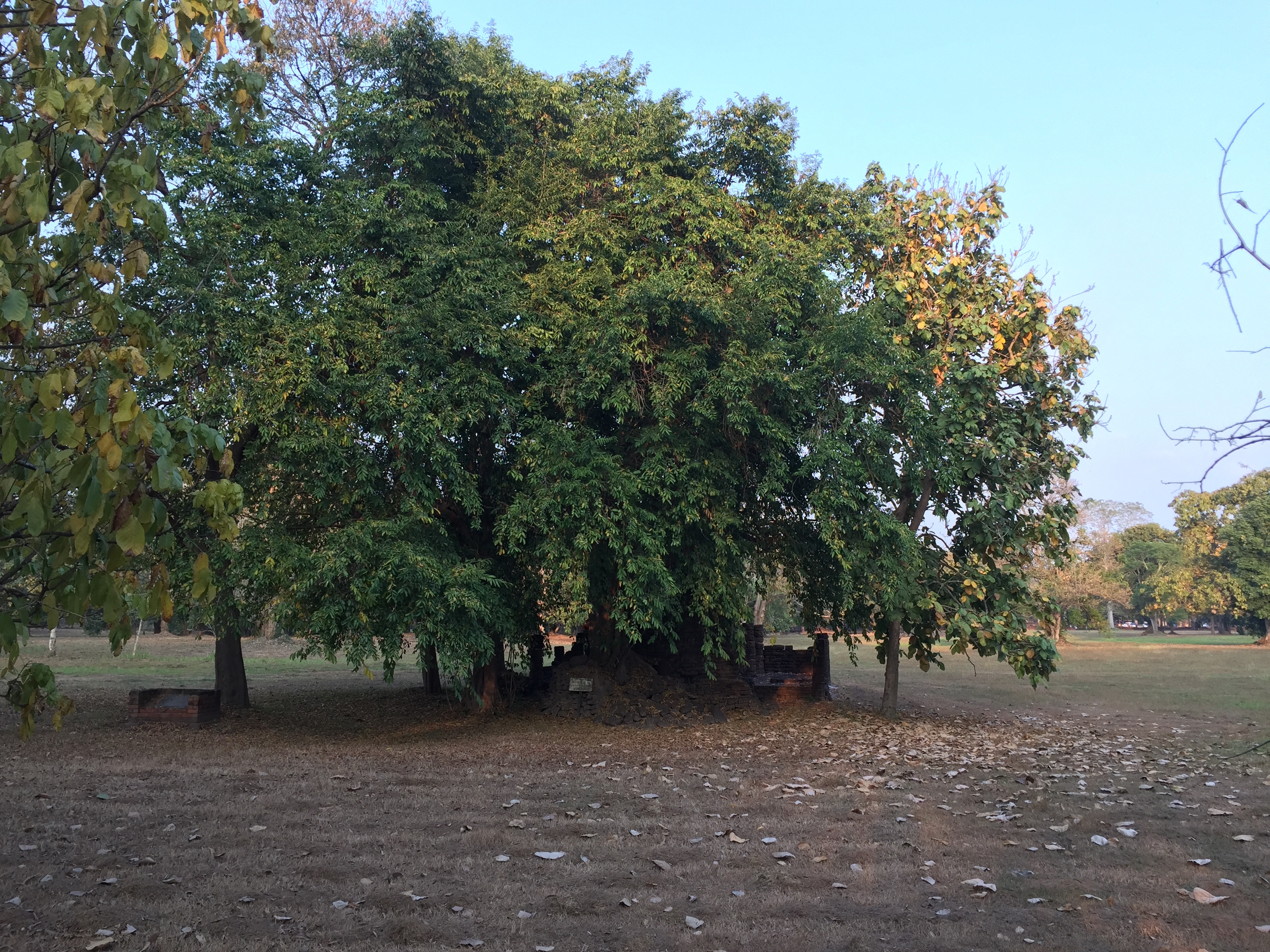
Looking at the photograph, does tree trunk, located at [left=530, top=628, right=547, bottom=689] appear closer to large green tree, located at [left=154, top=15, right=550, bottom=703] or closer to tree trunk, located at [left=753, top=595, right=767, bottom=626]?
Result: large green tree, located at [left=154, top=15, right=550, bottom=703]

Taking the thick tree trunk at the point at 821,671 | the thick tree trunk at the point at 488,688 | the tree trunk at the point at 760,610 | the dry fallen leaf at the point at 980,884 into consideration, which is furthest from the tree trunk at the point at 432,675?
the tree trunk at the point at 760,610

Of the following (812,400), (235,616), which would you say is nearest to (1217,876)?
(812,400)

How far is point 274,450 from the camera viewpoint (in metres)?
13.4

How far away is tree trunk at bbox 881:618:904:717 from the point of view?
17.4 metres

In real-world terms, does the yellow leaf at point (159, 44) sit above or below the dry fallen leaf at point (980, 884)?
above

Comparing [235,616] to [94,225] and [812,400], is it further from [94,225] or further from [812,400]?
[94,225]

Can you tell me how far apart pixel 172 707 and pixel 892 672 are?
12.8 metres

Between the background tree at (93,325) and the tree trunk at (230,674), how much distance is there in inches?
564

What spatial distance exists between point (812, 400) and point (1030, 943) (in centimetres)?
976

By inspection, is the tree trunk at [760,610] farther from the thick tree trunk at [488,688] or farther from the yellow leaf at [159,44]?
the yellow leaf at [159,44]

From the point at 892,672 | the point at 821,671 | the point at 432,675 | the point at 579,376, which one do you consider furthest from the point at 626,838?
the point at 432,675

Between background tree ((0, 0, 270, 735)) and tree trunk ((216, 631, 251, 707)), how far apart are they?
14319 millimetres

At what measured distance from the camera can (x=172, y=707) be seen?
1491 cm

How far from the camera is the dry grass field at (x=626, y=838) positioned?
5426mm
